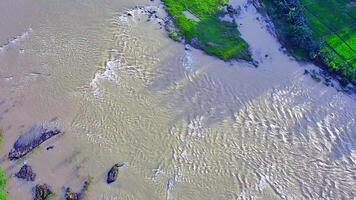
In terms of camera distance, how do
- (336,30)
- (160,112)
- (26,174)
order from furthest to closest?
1. (336,30)
2. (160,112)
3. (26,174)

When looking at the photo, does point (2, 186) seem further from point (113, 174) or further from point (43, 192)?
point (113, 174)

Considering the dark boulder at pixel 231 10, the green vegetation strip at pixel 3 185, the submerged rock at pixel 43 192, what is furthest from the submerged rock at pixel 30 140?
the dark boulder at pixel 231 10

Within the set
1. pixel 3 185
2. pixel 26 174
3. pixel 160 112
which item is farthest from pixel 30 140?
pixel 160 112

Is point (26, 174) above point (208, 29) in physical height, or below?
below

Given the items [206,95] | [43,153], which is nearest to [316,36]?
[206,95]

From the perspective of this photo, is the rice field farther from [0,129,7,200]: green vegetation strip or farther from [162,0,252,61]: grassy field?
[0,129,7,200]: green vegetation strip

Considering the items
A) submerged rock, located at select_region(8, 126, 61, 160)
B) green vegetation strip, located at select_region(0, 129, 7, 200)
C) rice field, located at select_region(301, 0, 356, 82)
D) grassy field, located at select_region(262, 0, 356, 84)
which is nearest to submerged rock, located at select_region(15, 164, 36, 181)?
green vegetation strip, located at select_region(0, 129, 7, 200)
